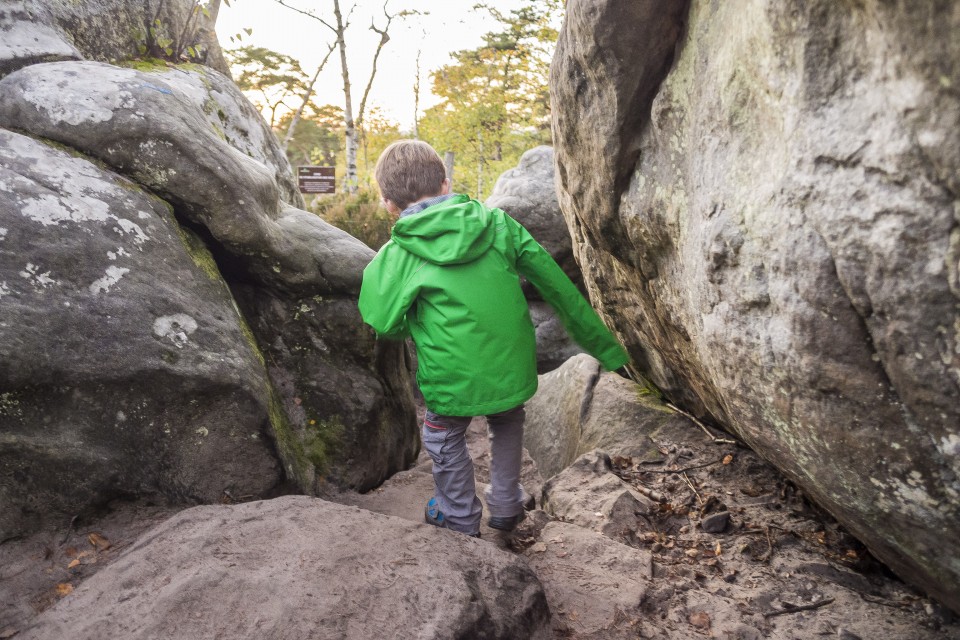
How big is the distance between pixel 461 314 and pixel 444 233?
42cm

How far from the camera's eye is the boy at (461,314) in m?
3.28

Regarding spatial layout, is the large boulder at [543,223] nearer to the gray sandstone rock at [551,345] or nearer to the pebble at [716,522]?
the gray sandstone rock at [551,345]

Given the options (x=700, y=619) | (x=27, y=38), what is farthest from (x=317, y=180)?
(x=700, y=619)

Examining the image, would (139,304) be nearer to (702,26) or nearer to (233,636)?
(233,636)

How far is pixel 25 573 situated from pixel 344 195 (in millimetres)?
10050

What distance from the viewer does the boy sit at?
10.8 feet

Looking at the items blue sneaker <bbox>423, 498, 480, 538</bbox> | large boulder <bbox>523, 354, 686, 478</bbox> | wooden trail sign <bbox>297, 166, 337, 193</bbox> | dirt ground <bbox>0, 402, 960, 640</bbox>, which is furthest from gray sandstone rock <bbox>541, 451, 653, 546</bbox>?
wooden trail sign <bbox>297, 166, 337, 193</bbox>

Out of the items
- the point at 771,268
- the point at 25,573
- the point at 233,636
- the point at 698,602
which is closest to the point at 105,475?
the point at 25,573

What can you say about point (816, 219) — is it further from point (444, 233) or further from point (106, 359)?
point (106, 359)

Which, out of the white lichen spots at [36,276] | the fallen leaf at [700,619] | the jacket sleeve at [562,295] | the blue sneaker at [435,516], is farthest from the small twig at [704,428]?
the white lichen spots at [36,276]

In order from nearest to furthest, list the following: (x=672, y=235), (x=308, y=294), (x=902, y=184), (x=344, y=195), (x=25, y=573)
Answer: (x=902, y=184), (x=25, y=573), (x=672, y=235), (x=308, y=294), (x=344, y=195)

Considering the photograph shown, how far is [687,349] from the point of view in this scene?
338 centimetres

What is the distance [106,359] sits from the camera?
2.92 metres

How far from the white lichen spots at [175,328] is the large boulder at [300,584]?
0.82 metres
